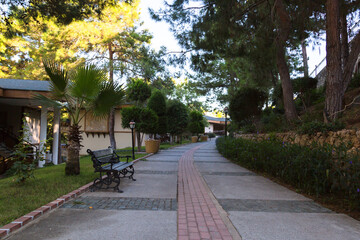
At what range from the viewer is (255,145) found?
8648mm

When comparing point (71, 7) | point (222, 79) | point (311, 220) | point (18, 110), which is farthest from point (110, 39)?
point (311, 220)

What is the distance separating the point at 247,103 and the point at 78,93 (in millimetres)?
10788

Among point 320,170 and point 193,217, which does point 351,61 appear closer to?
point 320,170

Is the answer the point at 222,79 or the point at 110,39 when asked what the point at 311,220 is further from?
the point at 222,79

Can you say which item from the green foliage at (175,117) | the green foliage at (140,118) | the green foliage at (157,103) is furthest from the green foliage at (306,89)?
the green foliage at (175,117)

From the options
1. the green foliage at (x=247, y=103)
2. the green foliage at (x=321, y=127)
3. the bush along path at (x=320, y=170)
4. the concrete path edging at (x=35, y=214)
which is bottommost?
the concrete path edging at (x=35, y=214)

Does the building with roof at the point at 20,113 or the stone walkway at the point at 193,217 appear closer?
the stone walkway at the point at 193,217

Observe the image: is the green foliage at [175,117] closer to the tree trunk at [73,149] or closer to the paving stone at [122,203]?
the tree trunk at [73,149]

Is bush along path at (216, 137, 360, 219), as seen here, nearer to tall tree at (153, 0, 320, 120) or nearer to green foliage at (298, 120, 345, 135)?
green foliage at (298, 120, 345, 135)


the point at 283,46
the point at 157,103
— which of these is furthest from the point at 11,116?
the point at 283,46

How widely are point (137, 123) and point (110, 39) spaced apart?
618 centimetres

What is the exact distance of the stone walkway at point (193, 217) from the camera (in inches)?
124

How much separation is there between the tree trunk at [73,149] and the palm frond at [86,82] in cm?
102

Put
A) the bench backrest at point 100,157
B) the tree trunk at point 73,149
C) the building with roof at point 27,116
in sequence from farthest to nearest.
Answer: the building with roof at point 27,116
the tree trunk at point 73,149
the bench backrest at point 100,157
